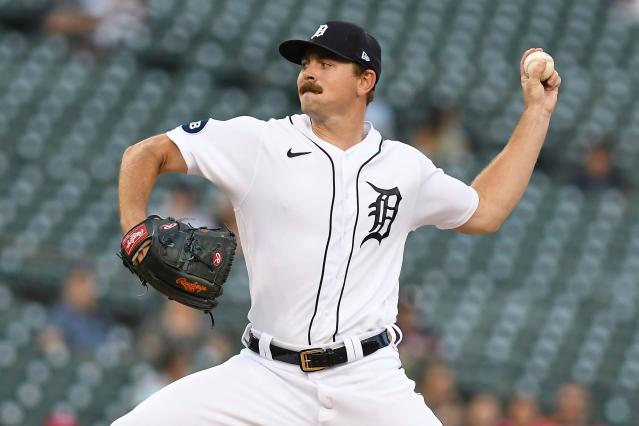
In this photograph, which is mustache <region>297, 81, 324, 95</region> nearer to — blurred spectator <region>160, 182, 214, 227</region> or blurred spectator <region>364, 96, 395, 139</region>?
blurred spectator <region>160, 182, 214, 227</region>

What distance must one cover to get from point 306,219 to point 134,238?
20.9 inches

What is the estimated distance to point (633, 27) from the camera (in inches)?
453

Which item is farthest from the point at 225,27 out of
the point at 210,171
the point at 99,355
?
the point at 210,171

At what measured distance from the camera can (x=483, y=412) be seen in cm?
732

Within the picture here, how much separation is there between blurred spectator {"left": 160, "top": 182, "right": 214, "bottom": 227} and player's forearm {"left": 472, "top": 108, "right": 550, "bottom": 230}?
4.39 m

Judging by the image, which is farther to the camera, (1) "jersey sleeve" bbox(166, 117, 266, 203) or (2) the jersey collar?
(2) the jersey collar

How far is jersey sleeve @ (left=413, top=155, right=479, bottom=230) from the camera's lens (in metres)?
3.81

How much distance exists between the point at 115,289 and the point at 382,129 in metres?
2.52

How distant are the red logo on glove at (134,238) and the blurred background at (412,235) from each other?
4.04 metres

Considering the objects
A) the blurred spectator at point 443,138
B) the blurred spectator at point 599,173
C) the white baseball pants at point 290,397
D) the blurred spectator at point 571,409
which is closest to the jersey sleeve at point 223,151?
the white baseball pants at point 290,397

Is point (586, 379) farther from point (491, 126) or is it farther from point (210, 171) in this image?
point (210, 171)

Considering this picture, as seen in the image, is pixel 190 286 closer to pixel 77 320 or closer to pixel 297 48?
pixel 297 48

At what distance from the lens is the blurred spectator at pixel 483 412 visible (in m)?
7.30

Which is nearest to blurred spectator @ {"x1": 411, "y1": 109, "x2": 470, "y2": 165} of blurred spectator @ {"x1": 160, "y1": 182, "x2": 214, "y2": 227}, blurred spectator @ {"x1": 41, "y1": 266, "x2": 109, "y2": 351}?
blurred spectator @ {"x1": 160, "y1": 182, "x2": 214, "y2": 227}
